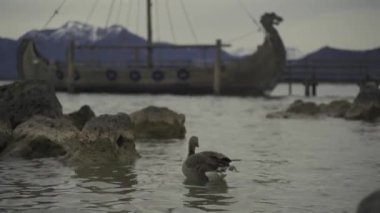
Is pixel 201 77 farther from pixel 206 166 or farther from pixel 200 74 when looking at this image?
pixel 206 166

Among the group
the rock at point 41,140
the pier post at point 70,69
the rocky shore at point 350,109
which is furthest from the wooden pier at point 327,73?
the rock at point 41,140

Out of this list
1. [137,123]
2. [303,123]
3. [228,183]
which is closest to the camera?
[228,183]

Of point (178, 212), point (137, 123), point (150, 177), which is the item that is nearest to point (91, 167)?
point (150, 177)

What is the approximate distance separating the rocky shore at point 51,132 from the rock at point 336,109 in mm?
11482

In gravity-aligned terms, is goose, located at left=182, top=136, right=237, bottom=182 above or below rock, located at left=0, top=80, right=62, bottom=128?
below

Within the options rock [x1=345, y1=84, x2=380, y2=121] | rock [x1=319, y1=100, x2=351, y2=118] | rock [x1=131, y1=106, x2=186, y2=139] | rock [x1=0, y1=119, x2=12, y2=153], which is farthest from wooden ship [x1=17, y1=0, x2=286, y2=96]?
rock [x1=0, y1=119, x2=12, y2=153]

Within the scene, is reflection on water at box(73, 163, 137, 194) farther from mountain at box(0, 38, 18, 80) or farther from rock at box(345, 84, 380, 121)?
mountain at box(0, 38, 18, 80)

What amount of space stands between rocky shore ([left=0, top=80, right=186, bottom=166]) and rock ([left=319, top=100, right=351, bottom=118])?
37.7ft

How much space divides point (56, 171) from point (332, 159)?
435 cm

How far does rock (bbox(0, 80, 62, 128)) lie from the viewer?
38.1 ft

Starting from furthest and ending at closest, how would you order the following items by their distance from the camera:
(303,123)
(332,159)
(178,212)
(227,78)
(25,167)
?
(227,78)
(303,123)
(332,159)
(25,167)
(178,212)

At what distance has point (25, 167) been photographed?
9.02 metres

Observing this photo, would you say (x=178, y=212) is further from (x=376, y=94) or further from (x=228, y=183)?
(x=376, y=94)

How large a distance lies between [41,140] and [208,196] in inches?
167
